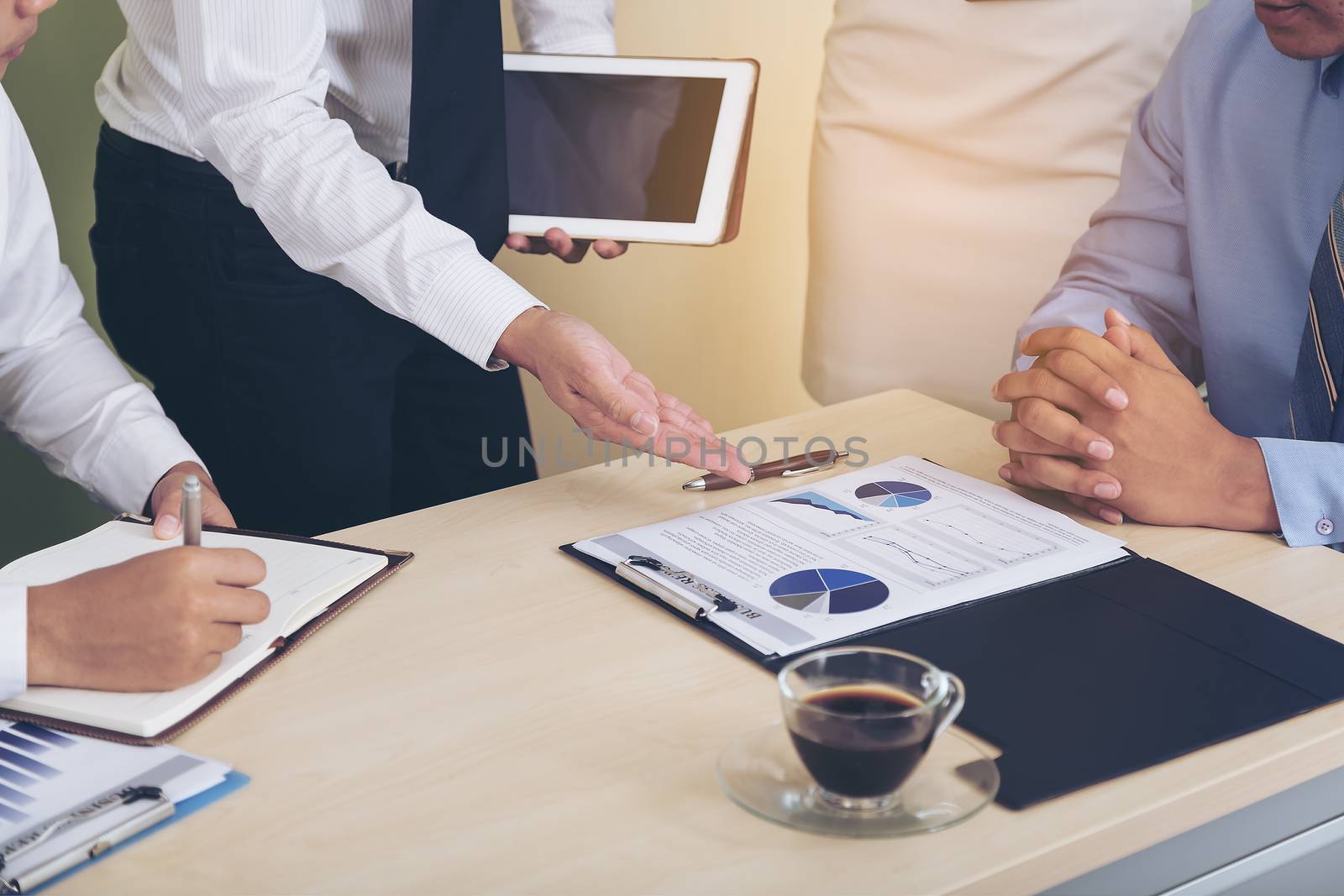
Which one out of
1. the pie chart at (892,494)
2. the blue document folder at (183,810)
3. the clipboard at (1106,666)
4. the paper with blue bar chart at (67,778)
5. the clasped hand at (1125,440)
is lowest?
the blue document folder at (183,810)

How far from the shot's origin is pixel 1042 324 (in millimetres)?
1551

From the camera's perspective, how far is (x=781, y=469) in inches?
50.4

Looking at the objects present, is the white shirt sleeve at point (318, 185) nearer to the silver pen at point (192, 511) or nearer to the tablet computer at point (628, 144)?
the tablet computer at point (628, 144)

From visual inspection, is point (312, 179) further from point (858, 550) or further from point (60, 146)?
point (60, 146)

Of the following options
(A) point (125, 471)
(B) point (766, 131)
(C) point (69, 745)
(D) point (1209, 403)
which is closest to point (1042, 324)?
(D) point (1209, 403)

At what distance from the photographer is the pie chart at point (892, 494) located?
3.90 ft

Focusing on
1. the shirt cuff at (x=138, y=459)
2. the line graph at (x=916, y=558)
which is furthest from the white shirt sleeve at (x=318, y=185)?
the line graph at (x=916, y=558)

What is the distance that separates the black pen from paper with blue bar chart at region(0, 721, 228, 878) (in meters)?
0.58

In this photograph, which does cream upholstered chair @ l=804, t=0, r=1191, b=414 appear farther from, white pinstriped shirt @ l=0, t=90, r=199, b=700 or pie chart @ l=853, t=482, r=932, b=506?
white pinstriped shirt @ l=0, t=90, r=199, b=700

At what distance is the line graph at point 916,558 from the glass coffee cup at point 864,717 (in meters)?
0.25

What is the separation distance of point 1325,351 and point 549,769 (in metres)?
0.95

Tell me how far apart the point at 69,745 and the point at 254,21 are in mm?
799

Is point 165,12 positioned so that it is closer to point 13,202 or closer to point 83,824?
point 13,202

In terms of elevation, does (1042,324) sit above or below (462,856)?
above
